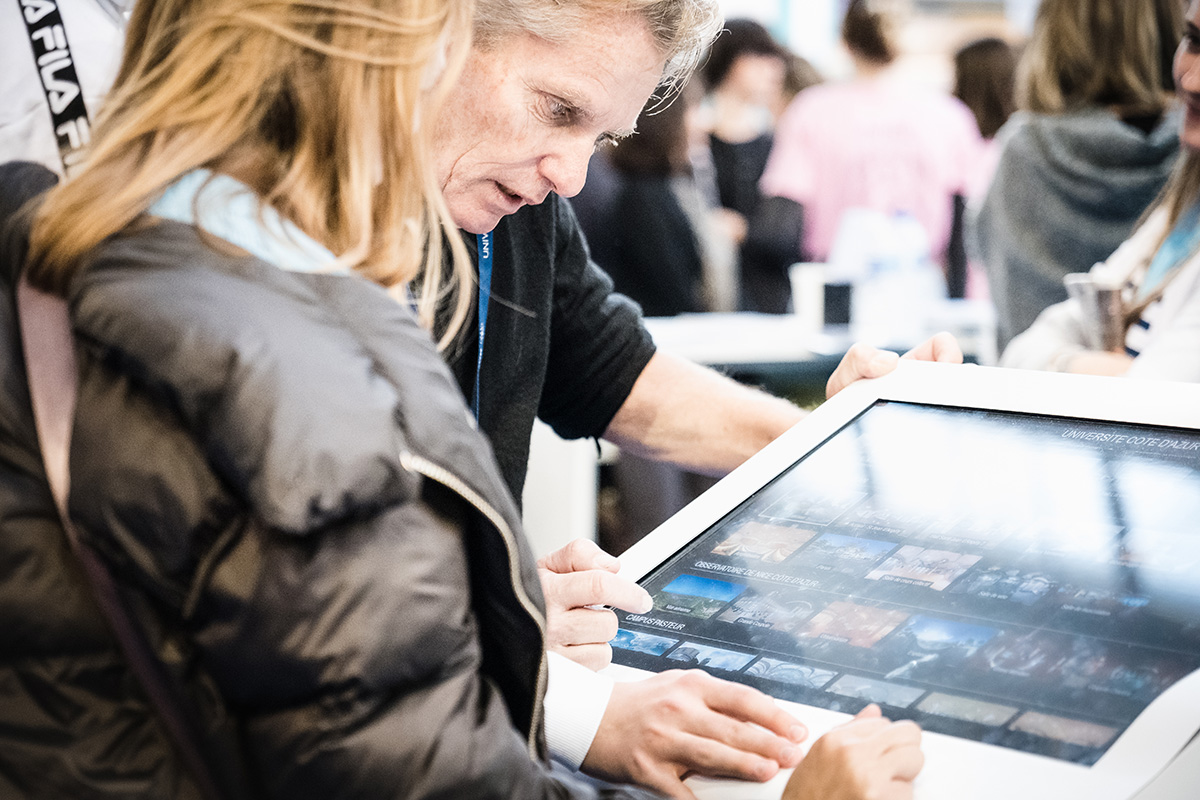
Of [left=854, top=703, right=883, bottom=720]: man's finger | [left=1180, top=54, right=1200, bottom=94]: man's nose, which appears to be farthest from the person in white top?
[left=1180, top=54, right=1200, bottom=94]: man's nose

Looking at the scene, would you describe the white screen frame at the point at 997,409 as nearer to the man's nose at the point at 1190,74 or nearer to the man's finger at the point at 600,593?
the man's finger at the point at 600,593

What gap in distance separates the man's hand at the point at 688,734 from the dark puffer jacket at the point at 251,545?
21 centimetres

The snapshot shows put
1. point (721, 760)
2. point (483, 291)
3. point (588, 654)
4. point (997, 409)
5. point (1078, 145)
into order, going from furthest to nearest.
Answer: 1. point (1078, 145)
2. point (483, 291)
3. point (997, 409)
4. point (588, 654)
5. point (721, 760)

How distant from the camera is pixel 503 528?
75 cm

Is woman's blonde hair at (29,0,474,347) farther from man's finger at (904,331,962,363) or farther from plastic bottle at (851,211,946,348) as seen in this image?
plastic bottle at (851,211,946,348)

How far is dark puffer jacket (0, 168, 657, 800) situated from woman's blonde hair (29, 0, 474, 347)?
0.23 ft

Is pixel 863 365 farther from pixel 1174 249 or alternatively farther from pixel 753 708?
pixel 1174 249

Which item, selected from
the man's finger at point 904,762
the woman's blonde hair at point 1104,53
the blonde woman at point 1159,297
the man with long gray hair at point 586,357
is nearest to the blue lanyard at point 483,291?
the man with long gray hair at point 586,357

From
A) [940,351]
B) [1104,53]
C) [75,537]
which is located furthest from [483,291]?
[1104,53]

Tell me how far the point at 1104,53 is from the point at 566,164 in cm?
187

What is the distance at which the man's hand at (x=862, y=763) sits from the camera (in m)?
0.79

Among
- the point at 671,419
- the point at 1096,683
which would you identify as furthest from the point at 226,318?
the point at 671,419

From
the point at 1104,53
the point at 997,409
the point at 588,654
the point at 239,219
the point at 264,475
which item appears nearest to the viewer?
the point at 264,475

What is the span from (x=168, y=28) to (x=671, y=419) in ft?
3.14
